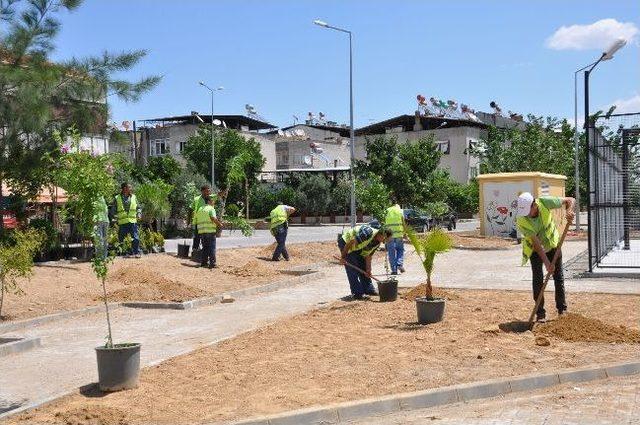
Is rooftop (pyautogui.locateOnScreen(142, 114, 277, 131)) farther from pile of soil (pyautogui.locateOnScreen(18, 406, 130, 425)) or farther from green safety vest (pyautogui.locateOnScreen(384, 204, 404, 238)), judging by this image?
pile of soil (pyautogui.locateOnScreen(18, 406, 130, 425))

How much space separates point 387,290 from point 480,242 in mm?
16499

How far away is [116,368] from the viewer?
719 cm

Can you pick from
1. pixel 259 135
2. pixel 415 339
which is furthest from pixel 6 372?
pixel 259 135

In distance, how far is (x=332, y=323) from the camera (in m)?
10.7

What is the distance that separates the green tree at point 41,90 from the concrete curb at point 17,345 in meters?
3.22

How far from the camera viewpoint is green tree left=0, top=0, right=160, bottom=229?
11922mm

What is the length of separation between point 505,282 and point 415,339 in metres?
7.33

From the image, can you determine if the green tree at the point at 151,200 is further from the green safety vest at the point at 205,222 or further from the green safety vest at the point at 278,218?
the green safety vest at the point at 205,222

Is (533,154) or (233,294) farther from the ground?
(533,154)

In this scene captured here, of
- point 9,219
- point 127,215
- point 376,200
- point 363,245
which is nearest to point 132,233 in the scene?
point 127,215

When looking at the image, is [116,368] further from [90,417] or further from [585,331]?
[585,331]

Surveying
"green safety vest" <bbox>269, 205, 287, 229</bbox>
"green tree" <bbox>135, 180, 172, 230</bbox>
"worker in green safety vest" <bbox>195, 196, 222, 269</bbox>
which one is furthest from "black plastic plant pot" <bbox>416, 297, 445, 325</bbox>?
"green tree" <bbox>135, 180, 172, 230</bbox>

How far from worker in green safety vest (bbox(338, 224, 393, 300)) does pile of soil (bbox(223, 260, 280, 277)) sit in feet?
15.0

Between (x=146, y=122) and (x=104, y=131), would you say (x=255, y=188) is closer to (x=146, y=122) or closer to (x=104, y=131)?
(x=146, y=122)
